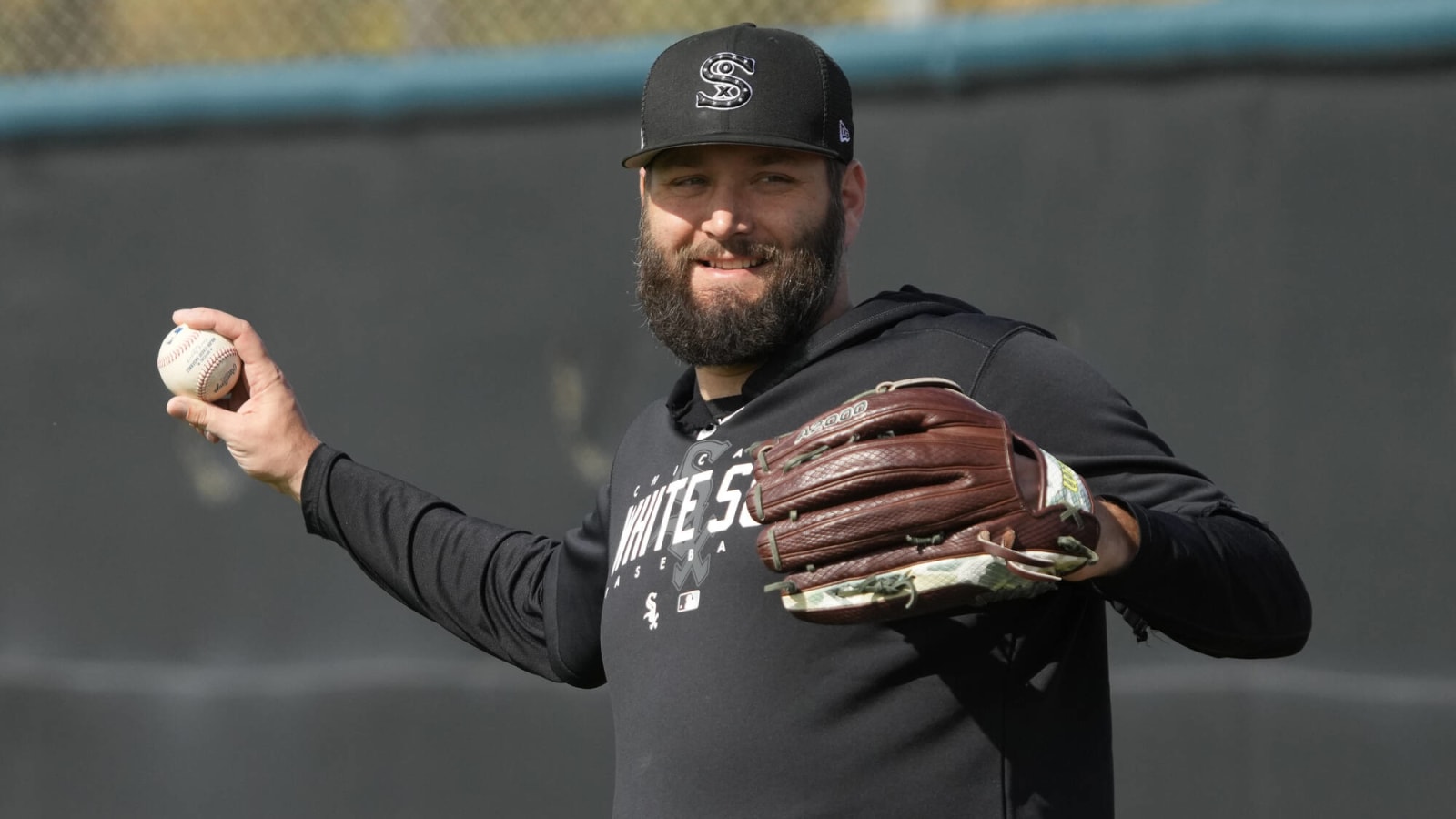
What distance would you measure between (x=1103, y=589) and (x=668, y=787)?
634mm

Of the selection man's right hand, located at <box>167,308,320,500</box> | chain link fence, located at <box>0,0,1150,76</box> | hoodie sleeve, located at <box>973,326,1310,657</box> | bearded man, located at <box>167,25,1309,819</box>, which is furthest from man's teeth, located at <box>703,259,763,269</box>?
chain link fence, located at <box>0,0,1150,76</box>

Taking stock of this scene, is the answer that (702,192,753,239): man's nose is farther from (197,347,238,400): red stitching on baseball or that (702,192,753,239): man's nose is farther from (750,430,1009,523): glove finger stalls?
(197,347,238,400): red stitching on baseball

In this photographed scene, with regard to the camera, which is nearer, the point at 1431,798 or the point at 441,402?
the point at 1431,798

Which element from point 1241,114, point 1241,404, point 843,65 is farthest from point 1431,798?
point 843,65

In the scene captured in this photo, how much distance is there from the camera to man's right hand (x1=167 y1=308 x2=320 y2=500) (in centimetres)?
266

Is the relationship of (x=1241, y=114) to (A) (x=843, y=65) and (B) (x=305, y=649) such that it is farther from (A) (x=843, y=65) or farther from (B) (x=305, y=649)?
(B) (x=305, y=649)

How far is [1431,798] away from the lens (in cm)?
360

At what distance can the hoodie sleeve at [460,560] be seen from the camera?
2.57 m

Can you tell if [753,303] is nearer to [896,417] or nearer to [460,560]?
[896,417]

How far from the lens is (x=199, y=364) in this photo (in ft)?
8.68

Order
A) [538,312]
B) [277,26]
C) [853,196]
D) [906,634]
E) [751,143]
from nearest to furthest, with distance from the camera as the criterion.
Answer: [906,634], [751,143], [853,196], [538,312], [277,26]

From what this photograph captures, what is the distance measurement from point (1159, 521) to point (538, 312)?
278 centimetres

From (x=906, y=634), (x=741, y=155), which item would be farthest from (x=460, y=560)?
(x=906, y=634)

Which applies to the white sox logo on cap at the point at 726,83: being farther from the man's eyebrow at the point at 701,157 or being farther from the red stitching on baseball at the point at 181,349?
the red stitching on baseball at the point at 181,349
